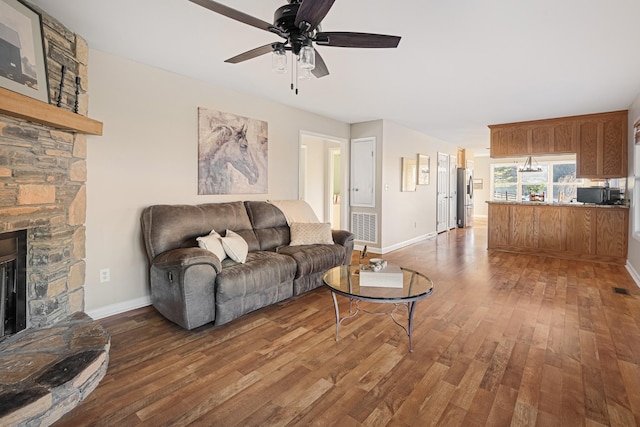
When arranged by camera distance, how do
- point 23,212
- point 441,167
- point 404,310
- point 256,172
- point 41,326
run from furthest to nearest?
point 441,167 < point 256,172 < point 404,310 < point 41,326 < point 23,212

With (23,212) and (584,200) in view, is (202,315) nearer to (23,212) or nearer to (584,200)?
(23,212)

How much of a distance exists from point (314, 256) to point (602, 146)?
16.5ft

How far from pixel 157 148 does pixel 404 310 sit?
2892mm

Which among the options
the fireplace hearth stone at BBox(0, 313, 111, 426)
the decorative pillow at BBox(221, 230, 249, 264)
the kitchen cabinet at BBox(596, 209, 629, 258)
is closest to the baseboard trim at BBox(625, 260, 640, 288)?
the kitchen cabinet at BBox(596, 209, 629, 258)

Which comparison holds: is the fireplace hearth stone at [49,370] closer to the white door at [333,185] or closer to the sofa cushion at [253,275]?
the sofa cushion at [253,275]

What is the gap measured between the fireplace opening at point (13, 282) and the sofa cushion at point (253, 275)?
49.4 inches

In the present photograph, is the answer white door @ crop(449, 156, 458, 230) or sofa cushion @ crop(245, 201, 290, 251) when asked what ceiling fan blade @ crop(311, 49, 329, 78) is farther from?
white door @ crop(449, 156, 458, 230)

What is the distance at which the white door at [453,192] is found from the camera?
8625 mm

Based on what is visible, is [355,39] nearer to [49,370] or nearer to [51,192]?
[51,192]

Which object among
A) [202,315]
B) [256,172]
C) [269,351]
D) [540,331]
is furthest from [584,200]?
[202,315]

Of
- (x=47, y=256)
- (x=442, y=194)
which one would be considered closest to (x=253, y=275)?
(x=47, y=256)

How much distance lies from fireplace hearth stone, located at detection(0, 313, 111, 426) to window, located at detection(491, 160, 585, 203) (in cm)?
903

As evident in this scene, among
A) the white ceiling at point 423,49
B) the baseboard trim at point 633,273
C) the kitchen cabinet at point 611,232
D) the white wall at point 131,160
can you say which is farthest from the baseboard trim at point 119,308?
the kitchen cabinet at point 611,232

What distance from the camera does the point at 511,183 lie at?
34.6ft
